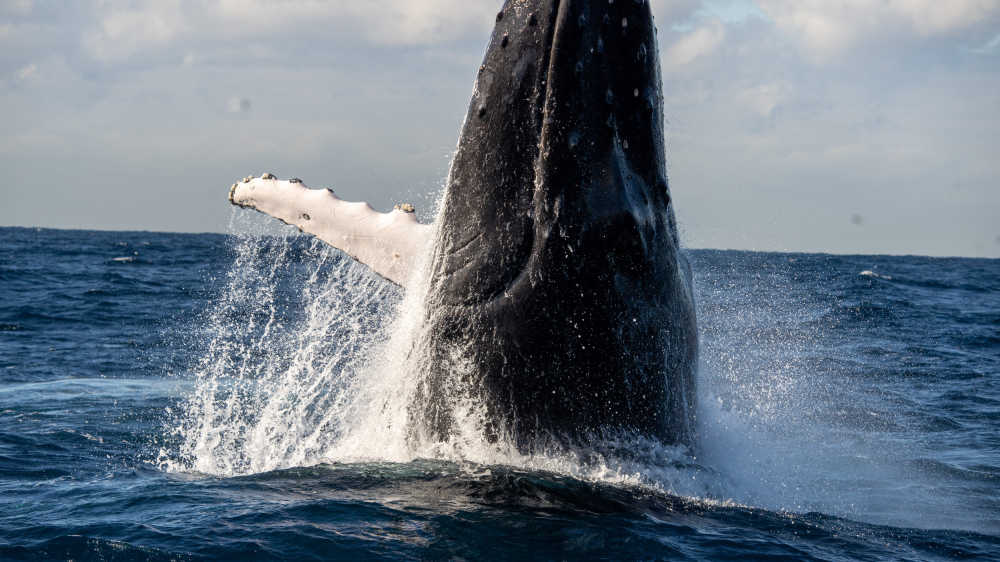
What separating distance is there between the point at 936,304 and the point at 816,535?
23.7 meters

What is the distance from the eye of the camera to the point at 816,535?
Result: 17.8 feet

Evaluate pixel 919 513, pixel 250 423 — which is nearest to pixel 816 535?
pixel 919 513

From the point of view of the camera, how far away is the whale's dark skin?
475cm

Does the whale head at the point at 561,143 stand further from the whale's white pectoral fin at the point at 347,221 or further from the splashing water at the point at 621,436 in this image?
the whale's white pectoral fin at the point at 347,221

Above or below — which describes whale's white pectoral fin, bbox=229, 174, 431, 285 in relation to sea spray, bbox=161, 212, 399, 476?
above

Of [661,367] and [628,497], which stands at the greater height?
[661,367]

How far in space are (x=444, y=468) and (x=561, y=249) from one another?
5.64 feet

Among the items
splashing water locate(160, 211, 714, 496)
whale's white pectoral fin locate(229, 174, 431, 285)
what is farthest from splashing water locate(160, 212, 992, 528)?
whale's white pectoral fin locate(229, 174, 431, 285)

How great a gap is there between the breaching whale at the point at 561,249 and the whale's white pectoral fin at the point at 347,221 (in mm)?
550

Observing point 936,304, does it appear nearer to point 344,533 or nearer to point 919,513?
point 919,513

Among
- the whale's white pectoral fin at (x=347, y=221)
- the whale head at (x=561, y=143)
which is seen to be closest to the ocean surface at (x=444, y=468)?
the whale's white pectoral fin at (x=347, y=221)

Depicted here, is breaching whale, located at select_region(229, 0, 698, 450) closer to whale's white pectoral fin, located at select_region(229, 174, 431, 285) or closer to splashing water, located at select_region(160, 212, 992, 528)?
splashing water, located at select_region(160, 212, 992, 528)

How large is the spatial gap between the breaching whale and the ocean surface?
33 centimetres

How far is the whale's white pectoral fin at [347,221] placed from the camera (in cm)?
629
